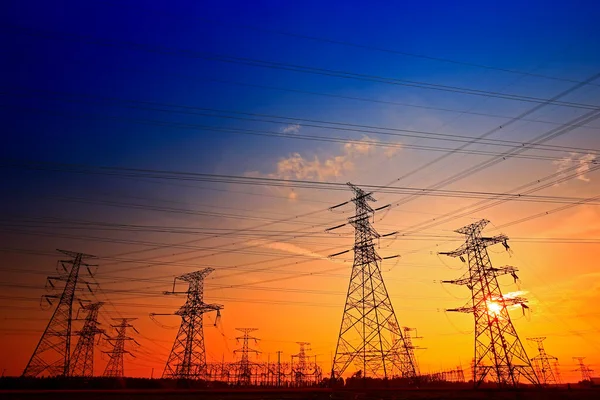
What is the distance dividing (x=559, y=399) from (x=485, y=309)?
51.1 ft

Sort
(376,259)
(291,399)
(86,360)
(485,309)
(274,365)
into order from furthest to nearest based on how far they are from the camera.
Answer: (274,365) → (86,360) → (485,309) → (376,259) → (291,399)

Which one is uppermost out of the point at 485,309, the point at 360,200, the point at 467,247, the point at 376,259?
the point at 360,200

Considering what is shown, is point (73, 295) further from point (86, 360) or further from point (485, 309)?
point (485, 309)

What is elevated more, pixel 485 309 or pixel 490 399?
pixel 485 309

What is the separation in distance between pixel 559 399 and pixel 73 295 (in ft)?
170

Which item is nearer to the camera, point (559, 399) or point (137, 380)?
point (559, 399)

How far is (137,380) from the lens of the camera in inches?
1795

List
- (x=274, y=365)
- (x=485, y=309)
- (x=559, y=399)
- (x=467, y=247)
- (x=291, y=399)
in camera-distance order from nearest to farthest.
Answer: (x=291, y=399)
(x=559, y=399)
(x=485, y=309)
(x=467, y=247)
(x=274, y=365)

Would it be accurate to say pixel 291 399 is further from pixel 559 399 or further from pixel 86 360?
pixel 86 360

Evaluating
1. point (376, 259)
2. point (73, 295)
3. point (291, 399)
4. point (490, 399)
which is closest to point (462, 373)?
point (376, 259)

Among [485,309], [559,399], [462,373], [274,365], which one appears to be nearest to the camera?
[559,399]

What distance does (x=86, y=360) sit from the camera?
193 feet

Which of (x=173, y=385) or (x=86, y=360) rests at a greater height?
(x=86, y=360)

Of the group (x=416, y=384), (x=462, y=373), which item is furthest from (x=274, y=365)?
(x=416, y=384)
